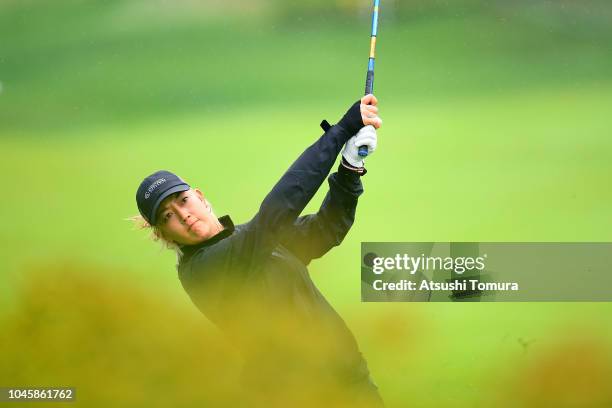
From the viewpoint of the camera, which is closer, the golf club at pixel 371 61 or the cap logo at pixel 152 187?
the golf club at pixel 371 61

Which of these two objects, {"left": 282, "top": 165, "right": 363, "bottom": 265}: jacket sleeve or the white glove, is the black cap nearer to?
{"left": 282, "top": 165, "right": 363, "bottom": 265}: jacket sleeve

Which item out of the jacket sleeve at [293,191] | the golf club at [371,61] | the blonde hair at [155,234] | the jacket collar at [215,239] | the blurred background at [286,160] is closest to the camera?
the jacket sleeve at [293,191]

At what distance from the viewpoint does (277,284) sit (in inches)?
109

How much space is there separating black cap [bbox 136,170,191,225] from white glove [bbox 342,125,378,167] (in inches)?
23.0

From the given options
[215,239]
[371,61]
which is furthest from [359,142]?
[215,239]

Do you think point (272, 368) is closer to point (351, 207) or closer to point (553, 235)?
point (351, 207)

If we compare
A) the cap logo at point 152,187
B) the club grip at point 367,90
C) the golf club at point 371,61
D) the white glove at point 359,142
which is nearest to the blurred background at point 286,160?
the golf club at point 371,61

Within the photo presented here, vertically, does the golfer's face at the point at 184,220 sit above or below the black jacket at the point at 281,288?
above

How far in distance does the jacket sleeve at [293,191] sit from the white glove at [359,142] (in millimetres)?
21

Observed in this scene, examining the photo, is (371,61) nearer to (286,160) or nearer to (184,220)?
(286,160)

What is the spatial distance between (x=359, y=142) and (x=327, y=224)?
1.47ft

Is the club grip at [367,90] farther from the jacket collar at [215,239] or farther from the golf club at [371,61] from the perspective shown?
the jacket collar at [215,239]

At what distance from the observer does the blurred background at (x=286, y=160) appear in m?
3.00

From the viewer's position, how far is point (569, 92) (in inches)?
118
